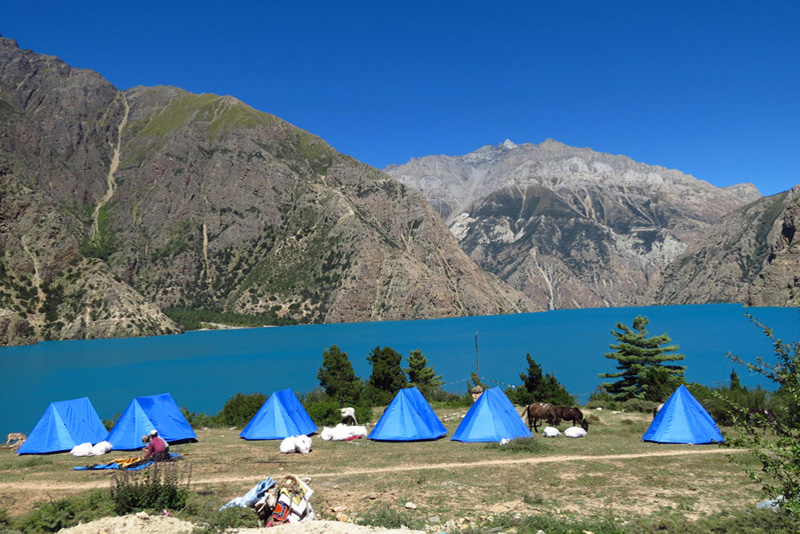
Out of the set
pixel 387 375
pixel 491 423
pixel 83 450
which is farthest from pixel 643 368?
pixel 83 450

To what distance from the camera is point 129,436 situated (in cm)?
2256

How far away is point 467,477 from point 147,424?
14.5 metres

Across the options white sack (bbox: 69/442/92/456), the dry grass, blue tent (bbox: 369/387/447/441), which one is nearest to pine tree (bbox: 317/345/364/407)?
blue tent (bbox: 369/387/447/441)

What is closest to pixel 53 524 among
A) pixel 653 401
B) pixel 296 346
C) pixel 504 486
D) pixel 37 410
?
pixel 504 486

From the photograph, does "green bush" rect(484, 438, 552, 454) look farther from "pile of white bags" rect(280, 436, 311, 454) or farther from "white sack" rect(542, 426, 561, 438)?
"pile of white bags" rect(280, 436, 311, 454)

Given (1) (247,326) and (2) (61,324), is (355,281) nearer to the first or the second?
(1) (247,326)

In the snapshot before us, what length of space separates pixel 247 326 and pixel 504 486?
18203 cm

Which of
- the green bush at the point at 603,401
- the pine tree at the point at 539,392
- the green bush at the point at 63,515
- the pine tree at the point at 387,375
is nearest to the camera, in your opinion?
the green bush at the point at 63,515

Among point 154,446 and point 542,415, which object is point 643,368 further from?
point 154,446

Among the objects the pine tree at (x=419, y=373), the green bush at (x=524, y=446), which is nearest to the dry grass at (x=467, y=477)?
the green bush at (x=524, y=446)

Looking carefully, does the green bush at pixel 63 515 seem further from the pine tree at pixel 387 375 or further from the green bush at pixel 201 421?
the pine tree at pixel 387 375

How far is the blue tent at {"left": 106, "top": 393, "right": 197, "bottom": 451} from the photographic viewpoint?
22.5 m

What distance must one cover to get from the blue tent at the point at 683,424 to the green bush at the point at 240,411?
67.3ft

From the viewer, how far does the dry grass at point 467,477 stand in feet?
41.8
